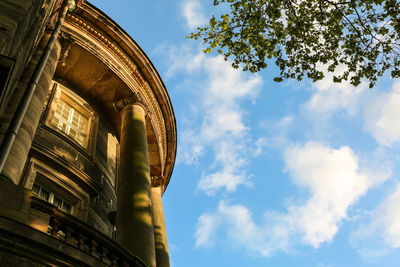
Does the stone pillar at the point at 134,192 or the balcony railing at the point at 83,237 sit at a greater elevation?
the stone pillar at the point at 134,192

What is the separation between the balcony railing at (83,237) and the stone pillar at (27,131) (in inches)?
Result: 64.1

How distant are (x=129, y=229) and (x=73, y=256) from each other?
5.24 metres

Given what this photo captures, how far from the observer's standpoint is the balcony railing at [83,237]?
7.68 meters

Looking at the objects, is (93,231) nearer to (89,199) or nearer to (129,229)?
(129,229)

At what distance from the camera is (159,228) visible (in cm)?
2069

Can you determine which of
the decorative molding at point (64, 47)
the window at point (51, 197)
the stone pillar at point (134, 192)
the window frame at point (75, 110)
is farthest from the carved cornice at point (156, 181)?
the window at point (51, 197)

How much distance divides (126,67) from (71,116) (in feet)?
13.8

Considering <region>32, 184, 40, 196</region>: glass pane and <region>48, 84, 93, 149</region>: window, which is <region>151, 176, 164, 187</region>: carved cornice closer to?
<region>48, 84, 93, 149</region>: window

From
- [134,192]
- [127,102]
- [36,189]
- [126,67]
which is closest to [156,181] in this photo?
[127,102]

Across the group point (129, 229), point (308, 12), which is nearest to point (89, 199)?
point (129, 229)

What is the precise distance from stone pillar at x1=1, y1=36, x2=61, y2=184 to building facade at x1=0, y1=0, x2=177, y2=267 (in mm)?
40

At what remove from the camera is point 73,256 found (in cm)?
707

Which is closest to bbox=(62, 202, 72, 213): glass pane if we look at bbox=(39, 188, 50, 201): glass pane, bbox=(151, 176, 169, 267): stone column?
bbox=(39, 188, 50, 201): glass pane

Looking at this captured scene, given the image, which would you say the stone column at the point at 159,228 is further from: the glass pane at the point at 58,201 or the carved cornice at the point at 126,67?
the glass pane at the point at 58,201
